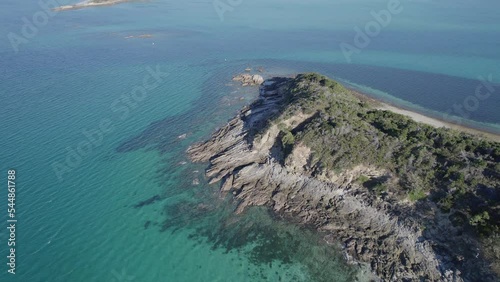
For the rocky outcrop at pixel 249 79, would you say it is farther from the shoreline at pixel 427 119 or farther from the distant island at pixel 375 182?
the distant island at pixel 375 182

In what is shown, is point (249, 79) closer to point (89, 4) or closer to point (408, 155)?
point (408, 155)

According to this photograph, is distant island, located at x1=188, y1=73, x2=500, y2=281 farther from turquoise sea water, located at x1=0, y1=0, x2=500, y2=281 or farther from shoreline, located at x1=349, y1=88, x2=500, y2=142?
shoreline, located at x1=349, y1=88, x2=500, y2=142

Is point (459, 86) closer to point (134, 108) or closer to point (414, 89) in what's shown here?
point (414, 89)

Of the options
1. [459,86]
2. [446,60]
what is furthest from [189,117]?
[446,60]

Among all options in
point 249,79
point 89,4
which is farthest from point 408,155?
point 89,4

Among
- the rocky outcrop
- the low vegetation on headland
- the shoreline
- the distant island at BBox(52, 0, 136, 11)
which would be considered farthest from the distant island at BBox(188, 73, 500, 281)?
the distant island at BBox(52, 0, 136, 11)
